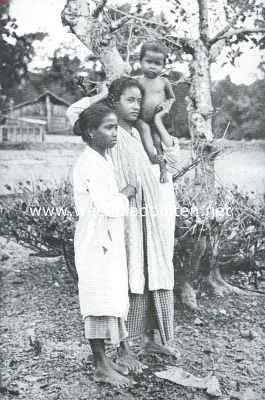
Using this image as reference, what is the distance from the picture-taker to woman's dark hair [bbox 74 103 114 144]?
2.64 meters

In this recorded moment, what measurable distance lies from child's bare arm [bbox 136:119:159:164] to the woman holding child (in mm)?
25

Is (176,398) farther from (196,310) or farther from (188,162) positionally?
(188,162)

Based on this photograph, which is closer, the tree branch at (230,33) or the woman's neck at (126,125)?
the woman's neck at (126,125)

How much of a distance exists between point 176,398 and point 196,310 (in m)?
0.77

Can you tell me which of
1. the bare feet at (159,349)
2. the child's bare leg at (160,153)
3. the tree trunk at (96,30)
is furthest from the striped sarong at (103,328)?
the tree trunk at (96,30)

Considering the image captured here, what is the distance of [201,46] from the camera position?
10.8 ft

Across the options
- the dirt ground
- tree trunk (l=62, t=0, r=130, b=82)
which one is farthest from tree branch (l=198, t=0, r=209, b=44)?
the dirt ground

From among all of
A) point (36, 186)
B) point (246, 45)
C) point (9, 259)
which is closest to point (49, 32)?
point (36, 186)

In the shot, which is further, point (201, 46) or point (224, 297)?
point (224, 297)

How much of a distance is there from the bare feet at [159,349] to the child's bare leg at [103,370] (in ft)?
1.09

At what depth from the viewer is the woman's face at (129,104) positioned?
111 inches

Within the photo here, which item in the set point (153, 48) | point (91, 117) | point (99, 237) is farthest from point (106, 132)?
point (153, 48)

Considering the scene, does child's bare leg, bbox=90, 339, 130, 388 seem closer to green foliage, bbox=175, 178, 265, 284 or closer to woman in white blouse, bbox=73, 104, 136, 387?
woman in white blouse, bbox=73, 104, 136, 387

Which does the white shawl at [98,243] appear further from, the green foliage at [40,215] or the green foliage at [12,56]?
the green foliage at [12,56]
